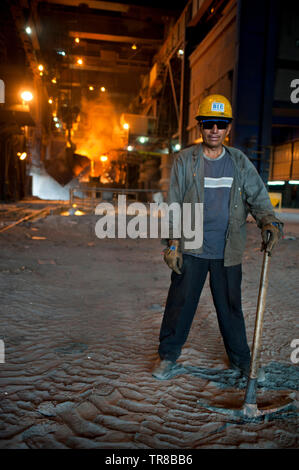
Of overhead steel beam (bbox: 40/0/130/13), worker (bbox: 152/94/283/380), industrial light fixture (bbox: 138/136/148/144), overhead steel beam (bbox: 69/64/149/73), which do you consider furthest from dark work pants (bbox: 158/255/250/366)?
overhead steel beam (bbox: 69/64/149/73)

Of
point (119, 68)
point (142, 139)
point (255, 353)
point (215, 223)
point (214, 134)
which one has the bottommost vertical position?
point (255, 353)

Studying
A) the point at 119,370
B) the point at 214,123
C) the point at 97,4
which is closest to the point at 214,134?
the point at 214,123

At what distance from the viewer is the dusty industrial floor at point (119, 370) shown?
1.94m

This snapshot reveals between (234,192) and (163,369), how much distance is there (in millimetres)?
1488

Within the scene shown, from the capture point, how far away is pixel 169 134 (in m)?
26.5

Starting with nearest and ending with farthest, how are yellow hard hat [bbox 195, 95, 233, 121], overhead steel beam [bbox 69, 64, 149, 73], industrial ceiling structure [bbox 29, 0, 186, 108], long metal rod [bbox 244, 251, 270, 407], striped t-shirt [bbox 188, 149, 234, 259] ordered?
1. long metal rod [bbox 244, 251, 270, 407]
2. yellow hard hat [bbox 195, 95, 233, 121]
3. striped t-shirt [bbox 188, 149, 234, 259]
4. industrial ceiling structure [bbox 29, 0, 186, 108]
5. overhead steel beam [bbox 69, 64, 149, 73]

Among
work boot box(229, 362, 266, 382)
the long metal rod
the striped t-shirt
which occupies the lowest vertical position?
work boot box(229, 362, 266, 382)

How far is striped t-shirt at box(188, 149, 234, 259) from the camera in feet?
8.21

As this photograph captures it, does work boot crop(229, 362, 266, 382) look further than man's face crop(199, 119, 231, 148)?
Yes

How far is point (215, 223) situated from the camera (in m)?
2.53

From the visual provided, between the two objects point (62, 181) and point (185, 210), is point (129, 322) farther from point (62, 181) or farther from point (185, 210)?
point (62, 181)

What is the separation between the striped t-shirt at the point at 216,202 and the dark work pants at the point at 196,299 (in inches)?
4.6

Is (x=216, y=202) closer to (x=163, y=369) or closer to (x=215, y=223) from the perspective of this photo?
(x=215, y=223)

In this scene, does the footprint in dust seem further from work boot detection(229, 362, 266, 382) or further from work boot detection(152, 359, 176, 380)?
work boot detection(229, 362, 266, 382)
